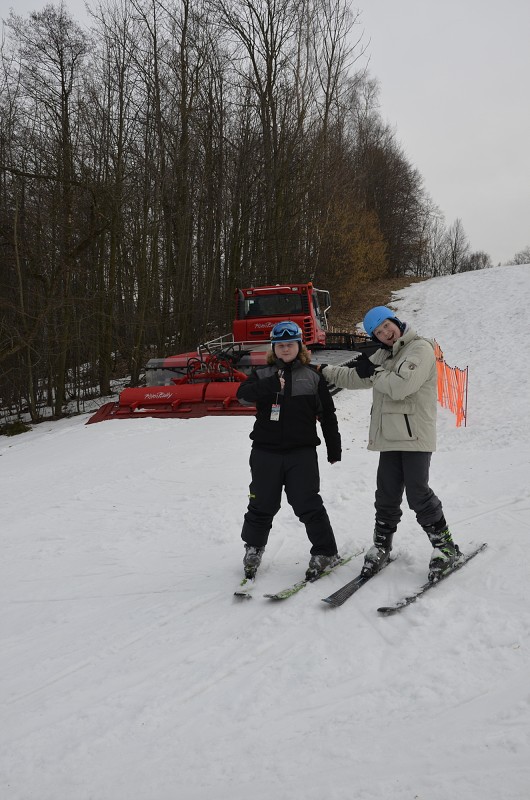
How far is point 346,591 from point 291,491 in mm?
767

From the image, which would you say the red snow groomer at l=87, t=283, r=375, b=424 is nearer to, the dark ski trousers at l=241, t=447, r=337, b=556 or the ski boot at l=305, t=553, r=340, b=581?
the dark ski trousers at l=241, t=447, r=337, b=556

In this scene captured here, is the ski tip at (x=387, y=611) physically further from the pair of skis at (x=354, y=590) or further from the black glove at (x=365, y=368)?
the black glove at (x=365, y=368)

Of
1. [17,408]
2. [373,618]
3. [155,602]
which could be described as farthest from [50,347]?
[373,618]

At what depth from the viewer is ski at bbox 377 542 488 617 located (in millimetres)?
3510

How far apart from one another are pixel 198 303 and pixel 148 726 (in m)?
18.3

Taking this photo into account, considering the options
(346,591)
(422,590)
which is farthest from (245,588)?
(422,590)

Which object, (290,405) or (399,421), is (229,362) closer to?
(290,405)

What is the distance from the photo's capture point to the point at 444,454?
8383 millimetres

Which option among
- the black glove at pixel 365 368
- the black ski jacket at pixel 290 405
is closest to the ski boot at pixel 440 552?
the black ski jacket at pixel 290 405

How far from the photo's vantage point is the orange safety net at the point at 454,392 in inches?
424

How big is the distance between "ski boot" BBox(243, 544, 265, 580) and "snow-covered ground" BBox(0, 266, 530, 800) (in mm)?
161

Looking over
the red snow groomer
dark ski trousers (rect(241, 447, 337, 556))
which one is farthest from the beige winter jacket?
the red snow groomer

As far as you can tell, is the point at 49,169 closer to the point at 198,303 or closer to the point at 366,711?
the point at 198,303

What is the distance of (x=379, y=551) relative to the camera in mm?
4164
